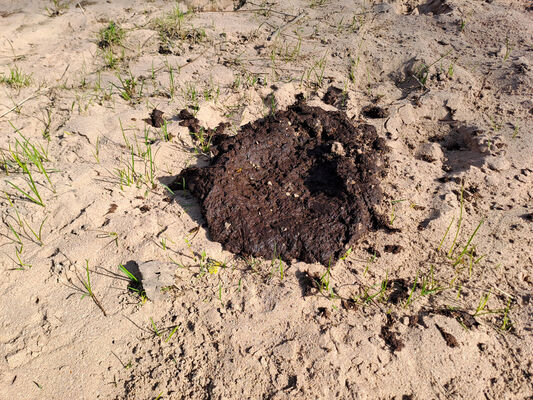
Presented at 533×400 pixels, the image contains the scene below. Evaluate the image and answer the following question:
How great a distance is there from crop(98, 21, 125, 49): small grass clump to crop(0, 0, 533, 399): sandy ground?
2 cm

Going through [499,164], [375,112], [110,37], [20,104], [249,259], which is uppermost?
[110,37]

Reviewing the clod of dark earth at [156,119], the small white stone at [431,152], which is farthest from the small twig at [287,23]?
the small white stone at [431,152]

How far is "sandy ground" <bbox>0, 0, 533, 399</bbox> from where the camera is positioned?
179 cm

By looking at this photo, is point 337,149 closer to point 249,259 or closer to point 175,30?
point 249,259

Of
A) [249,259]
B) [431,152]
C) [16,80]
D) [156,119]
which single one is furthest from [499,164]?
[16,80]

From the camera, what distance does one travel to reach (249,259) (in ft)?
7.25

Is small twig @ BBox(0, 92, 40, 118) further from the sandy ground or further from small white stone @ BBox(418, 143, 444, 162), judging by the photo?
small white stone @ BBox(418, 143, 444, 162)

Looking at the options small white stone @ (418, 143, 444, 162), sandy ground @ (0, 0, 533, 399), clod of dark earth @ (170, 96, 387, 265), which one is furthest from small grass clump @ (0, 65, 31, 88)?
small white stone @ (418, 143, 444, 162)

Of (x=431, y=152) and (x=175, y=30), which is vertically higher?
(x=175, y=30)

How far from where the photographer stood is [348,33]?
13.4 feet

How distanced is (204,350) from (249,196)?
99cm

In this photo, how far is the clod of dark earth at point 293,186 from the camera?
2225 millimetres

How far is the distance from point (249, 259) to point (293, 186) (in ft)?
1.98

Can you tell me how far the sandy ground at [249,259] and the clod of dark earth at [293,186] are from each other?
119mm
